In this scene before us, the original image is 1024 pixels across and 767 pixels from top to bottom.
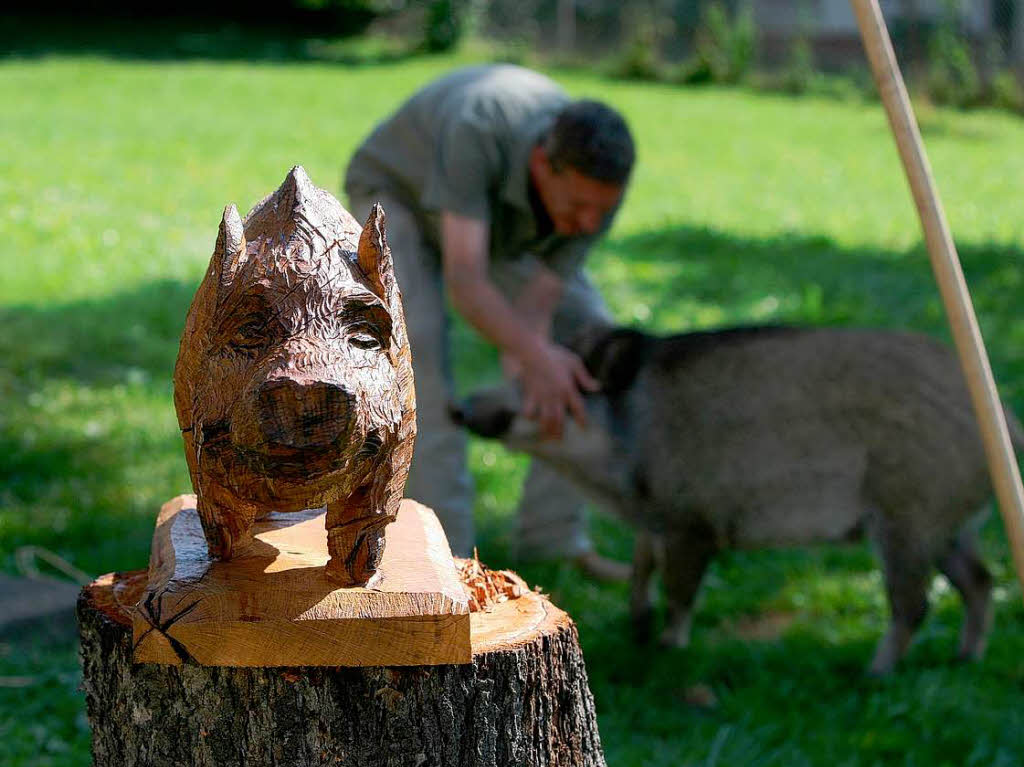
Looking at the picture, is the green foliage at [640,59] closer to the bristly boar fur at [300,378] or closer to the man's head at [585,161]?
the man's head at [585,161]

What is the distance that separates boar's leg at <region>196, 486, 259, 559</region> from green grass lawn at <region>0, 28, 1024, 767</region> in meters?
1.62

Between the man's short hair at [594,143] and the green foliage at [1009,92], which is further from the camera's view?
the green foliage at [1009,92]

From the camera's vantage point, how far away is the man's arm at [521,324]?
420 cm

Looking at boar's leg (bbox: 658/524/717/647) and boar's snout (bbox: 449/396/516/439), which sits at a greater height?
boar's snout (bbox: 449/396/516/439)

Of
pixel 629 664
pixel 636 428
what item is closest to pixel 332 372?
pixel 629 664

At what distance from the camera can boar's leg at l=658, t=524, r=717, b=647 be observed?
4574 mm

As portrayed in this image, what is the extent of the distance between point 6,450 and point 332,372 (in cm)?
418

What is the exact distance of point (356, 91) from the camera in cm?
1766

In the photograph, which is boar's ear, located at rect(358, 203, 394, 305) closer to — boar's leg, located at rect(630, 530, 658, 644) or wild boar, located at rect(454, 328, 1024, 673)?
wild boar, located at rect(454, 328, 1024, 673)

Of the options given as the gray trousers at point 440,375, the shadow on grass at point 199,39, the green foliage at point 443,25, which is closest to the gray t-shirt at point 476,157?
the gray trousers at point 440,375

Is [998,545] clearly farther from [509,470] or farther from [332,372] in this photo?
[332,372]

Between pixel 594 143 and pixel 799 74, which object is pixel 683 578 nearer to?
pixel 594 143

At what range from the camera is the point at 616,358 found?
4.89 metres

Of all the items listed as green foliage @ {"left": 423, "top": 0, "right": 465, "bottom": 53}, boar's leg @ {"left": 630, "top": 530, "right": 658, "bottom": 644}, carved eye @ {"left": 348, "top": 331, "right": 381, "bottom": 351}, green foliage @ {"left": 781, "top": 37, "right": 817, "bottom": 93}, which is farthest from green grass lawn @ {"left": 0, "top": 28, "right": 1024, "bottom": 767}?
green foliage @ {"left": 423, "top": 0, "right": 465, "bottom": 53}
